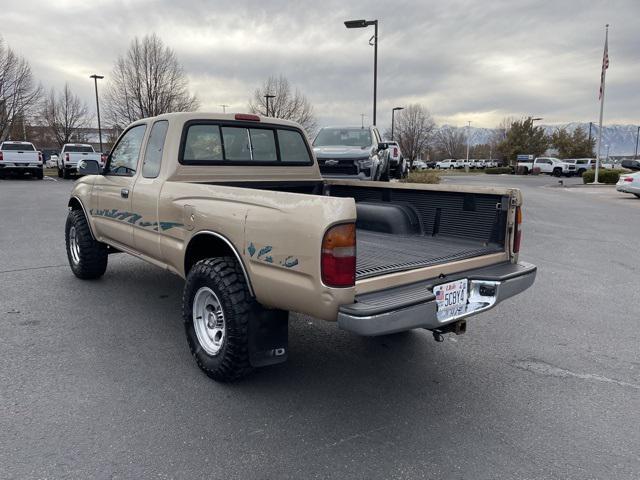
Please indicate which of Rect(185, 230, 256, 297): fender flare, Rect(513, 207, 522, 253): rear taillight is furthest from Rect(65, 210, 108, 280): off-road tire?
Rect(513, 207, 522, 253): rear taillight

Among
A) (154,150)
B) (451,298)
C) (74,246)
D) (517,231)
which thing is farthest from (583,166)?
(451,298)

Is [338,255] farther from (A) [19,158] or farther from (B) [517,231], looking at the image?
(A) [19,158]

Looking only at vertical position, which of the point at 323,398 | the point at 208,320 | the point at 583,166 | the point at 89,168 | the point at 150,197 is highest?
the point at 583,166

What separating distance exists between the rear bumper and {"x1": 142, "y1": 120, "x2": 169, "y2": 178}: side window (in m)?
2.45

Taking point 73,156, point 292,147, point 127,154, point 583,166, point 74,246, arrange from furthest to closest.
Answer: point 583,166, point 73,156, point 74,246, point 292,147, point 127,154

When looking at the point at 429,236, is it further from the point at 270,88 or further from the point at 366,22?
the point at 270,88

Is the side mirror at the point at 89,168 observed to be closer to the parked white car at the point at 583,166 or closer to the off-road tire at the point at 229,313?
the off-road tire at the point at 229,313

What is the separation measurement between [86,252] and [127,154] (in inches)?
57.9

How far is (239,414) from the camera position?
299 centimetres

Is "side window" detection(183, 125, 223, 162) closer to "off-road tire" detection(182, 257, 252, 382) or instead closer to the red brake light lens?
the red brake light lens

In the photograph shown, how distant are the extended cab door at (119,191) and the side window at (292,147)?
4.43 feet

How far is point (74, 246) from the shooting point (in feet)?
19.7

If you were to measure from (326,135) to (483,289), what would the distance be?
10.5 m

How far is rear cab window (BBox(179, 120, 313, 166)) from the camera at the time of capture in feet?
14.1
